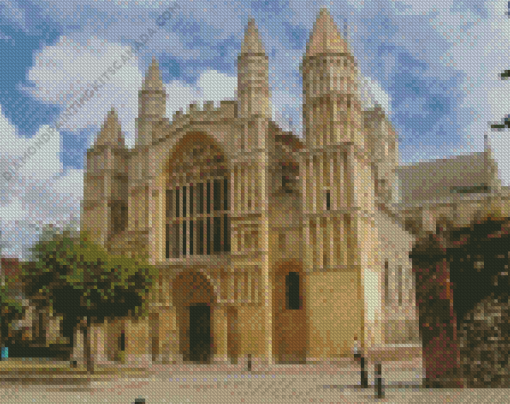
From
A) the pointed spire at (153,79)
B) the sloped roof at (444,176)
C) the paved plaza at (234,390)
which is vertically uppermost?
the pointed spire at (153,79)

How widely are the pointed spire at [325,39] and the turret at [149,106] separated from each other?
12.6m

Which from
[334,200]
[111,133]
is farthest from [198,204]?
[111,133]

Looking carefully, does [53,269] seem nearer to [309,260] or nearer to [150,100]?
[309,260]

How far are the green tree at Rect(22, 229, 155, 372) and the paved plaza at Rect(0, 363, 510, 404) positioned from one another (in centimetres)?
339

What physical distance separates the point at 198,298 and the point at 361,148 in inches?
590

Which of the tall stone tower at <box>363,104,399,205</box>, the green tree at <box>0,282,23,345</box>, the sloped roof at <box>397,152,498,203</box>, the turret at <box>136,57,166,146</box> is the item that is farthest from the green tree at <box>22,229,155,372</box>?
the sloped roof at <box>397,152,498,203</box>

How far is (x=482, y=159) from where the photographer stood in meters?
67.4

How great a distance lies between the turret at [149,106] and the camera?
44.5 m

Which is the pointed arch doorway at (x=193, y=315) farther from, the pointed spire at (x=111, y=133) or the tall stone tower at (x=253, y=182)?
the pointed spire at (x=111, y=133)

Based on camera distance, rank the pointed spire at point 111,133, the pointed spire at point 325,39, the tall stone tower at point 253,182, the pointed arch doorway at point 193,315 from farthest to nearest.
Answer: the pointed spire at point 111,133, the pointed arch doorway at point 193,315, the pointed spire at point 325,39, the tall stone tower at point 253,182

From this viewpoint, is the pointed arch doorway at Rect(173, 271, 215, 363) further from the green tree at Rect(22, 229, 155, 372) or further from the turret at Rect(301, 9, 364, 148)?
the turret at Rect(301, 9, 364, 148)

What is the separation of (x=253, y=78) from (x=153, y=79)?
9.95 metres

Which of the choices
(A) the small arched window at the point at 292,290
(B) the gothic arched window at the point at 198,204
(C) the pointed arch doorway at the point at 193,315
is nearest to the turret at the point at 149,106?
(B) the gothic arched window at the point at 198,204

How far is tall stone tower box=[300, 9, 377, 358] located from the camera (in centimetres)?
3453
